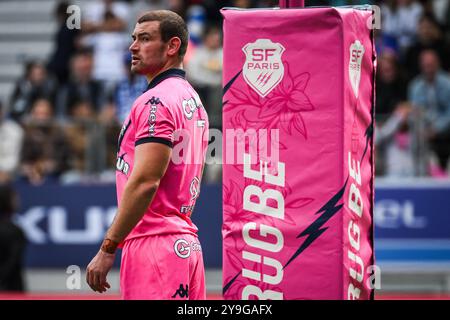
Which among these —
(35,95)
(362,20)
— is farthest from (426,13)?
(362,20)

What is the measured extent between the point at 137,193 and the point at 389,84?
8.54 meters

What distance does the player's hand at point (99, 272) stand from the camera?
555cm

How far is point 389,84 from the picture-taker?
1363cm

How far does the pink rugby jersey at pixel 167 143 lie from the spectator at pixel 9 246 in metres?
6.45

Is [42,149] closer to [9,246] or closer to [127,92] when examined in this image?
[127,92]

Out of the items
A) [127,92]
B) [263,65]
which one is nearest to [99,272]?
[263,65]

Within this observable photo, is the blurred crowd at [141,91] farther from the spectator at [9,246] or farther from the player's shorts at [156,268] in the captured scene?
the player's shorts at [156,268]

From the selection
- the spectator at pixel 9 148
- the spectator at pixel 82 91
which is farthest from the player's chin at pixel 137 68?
the spectator at pixel 82 91

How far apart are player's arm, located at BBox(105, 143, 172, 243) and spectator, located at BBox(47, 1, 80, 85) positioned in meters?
10.3

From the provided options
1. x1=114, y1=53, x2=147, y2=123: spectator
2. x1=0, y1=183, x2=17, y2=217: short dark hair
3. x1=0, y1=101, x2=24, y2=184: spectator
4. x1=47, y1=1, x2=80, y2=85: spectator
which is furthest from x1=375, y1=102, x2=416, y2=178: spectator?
x1=47, y1=1, x2=80, y2=85: spectator

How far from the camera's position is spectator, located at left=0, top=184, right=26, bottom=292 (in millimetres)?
12016

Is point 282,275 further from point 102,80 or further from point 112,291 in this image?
point 102,80

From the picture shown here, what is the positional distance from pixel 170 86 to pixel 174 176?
1.70 feet

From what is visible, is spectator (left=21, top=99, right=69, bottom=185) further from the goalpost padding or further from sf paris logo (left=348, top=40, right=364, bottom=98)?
sf paris logo (left=348, top=40, right=364, bottom=98)
